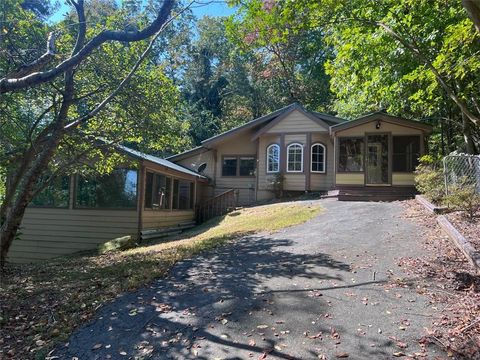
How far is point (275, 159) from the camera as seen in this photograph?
20.2 meters

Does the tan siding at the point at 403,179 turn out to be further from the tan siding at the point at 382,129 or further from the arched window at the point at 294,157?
the arched window at the point at 294,157

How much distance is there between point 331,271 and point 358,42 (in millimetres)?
6893

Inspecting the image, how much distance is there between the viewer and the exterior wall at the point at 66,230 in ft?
45.2

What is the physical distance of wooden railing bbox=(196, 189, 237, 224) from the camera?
19609mm

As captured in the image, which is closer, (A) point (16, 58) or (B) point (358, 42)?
(A) point (16, 58)

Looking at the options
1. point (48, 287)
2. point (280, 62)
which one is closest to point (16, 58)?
point (48, 287)

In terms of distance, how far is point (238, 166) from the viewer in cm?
2184

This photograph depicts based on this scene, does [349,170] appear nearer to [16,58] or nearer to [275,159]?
[275,159]

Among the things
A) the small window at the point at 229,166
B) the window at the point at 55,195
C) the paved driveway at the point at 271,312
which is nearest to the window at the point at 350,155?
the small window at the point at 229,166

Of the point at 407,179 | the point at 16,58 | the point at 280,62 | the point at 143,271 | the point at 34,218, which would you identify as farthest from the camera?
the point at 280,62

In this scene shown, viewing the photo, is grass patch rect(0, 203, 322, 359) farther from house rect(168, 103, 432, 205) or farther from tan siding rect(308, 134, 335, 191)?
tan siding rect(308, 134, 335, 191)

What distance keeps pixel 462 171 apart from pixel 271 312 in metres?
8.27

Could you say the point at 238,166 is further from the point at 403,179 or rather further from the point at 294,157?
the point at 403,179

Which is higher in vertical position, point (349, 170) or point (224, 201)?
point (349, 170)
